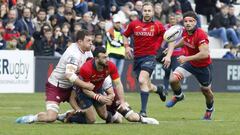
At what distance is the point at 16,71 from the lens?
2744 centimetres

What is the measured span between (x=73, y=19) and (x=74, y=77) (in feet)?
52.1

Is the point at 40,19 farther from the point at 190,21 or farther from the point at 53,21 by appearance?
the point at 190,21

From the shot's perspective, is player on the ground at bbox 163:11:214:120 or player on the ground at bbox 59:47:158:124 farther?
player on the ground at bbox 163:11:214:120

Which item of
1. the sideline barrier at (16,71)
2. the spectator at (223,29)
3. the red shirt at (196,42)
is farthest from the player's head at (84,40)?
the spectator at (223,29)

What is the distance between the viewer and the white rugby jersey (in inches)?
627

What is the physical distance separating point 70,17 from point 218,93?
571 cm

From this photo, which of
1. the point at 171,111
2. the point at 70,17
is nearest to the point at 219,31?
the point at 70,17

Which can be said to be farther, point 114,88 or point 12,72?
point 12,72

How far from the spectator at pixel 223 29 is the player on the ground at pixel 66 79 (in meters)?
18.0

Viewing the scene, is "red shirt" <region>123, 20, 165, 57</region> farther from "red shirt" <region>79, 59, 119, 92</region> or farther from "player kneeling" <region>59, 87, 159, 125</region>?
"red shirt" <region>79, 59, 119, 92</region>

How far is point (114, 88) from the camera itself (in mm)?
16219

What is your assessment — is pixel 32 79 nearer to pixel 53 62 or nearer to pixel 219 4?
pixel 53 62

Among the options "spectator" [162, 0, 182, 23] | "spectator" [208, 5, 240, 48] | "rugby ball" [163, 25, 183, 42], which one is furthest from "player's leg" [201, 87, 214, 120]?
"spectator" [208, 5, 240, 48]

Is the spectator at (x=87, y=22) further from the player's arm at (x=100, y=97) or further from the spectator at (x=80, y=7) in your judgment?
the player's arm at (x=100, y=97)
